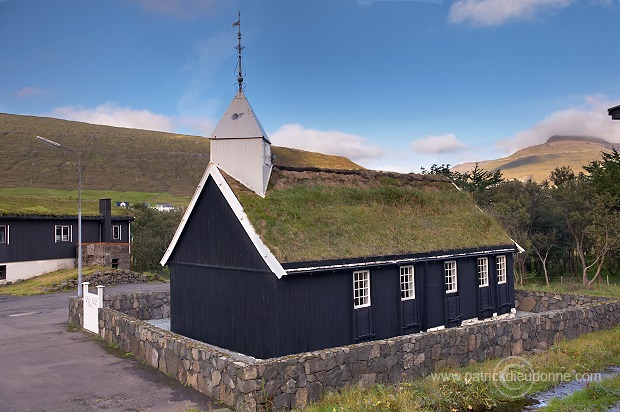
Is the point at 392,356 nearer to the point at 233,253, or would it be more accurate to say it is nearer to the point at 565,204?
the point at 233,253

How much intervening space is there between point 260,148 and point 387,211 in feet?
19.4

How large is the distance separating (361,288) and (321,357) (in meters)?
5.24

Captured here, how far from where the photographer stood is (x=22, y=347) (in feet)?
59.3

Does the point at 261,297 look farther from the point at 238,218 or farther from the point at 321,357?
the point at 321,357

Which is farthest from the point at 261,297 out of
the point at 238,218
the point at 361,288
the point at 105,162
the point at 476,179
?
the point at 105,162

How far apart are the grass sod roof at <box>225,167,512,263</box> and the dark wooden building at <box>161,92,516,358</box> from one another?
0.06 meters

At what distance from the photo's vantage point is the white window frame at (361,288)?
17006 millimetres

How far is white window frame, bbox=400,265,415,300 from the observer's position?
1856 cm

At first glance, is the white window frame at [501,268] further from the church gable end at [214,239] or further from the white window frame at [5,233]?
the white window frame at [5,233]

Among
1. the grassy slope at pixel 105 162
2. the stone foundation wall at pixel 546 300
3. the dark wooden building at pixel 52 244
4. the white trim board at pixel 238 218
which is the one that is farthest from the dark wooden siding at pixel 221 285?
the grassy slope at pixel 105 162

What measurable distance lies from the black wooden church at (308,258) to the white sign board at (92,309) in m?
2.91

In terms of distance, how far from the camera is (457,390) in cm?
1248

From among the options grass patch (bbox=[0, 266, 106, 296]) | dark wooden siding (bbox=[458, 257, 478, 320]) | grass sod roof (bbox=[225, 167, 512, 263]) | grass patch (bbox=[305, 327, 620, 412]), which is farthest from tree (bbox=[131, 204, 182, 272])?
grass patch (bbox=[305, 327, 620, 412])

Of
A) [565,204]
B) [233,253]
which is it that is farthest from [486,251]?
[565,204]
